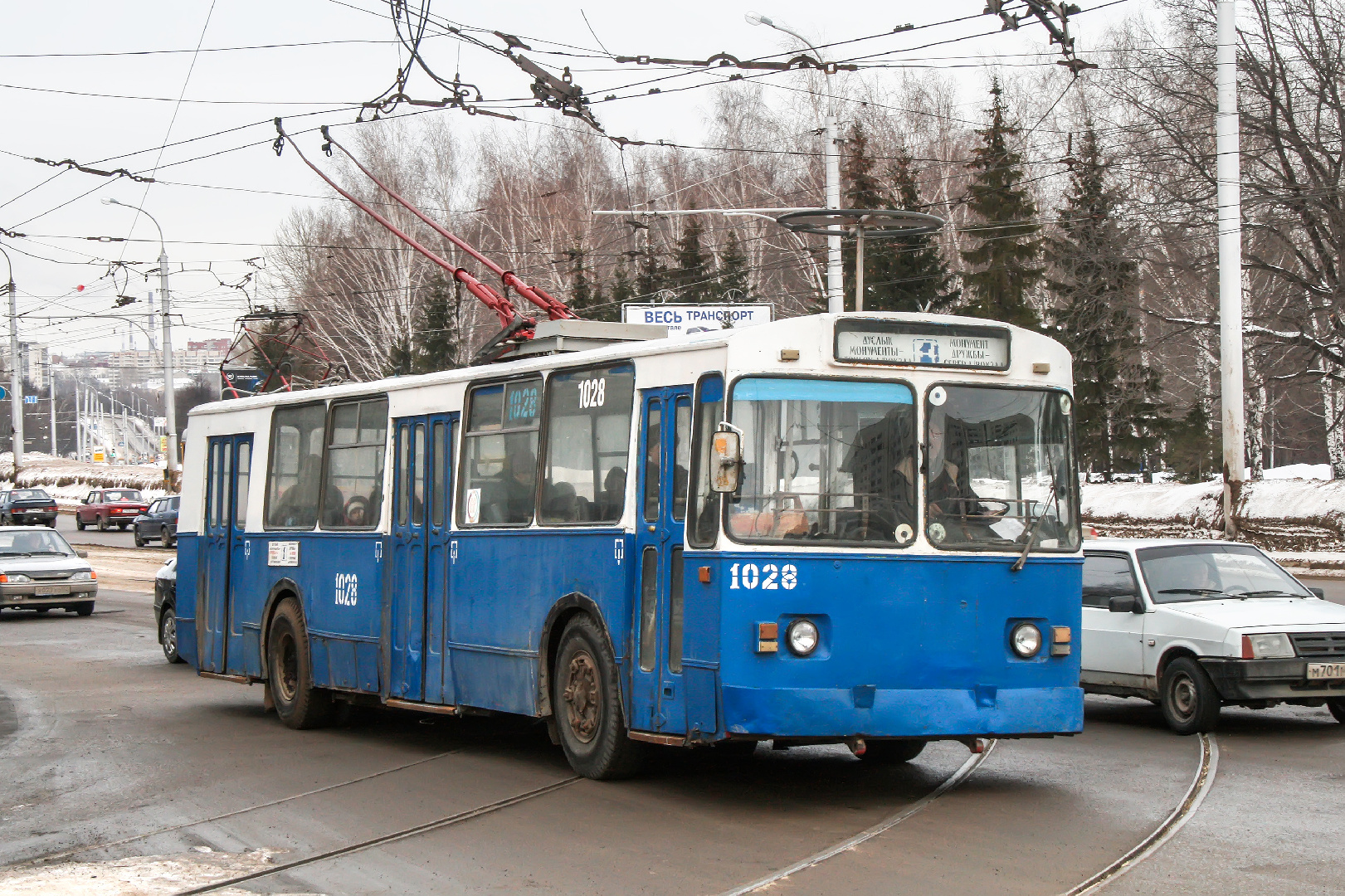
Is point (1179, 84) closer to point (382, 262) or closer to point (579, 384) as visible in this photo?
point (579, 384)

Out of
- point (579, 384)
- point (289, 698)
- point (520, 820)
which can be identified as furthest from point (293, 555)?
point (520, 820)

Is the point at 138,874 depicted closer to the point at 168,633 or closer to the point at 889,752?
the point at 889,752

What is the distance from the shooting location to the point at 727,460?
8.23 meters

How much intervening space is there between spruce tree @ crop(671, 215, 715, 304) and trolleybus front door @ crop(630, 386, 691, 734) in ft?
139

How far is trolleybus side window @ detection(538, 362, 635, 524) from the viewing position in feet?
32.0

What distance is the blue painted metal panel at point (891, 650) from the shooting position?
842 cm

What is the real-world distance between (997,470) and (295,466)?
7.11 m

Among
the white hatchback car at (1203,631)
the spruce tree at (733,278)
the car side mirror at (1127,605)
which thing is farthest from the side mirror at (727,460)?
the spruce tree at (733,278)

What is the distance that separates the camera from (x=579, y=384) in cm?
1035

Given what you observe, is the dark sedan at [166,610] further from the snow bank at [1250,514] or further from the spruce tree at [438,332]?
the spruce tree at [438,332]

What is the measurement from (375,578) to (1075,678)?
18.7ft

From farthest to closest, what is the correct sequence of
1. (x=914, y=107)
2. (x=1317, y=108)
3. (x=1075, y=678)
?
1. (x=914, y=107)
2. (x=1317, y=108)
3. (x=1075, y=678)

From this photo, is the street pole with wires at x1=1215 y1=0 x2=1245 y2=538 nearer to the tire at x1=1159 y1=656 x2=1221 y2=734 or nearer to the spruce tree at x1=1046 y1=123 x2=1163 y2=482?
the spruce tree at x1=1046 y1=123 x2=1163 y2=482

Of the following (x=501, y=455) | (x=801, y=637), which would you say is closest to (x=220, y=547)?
(x=501, y=455)
